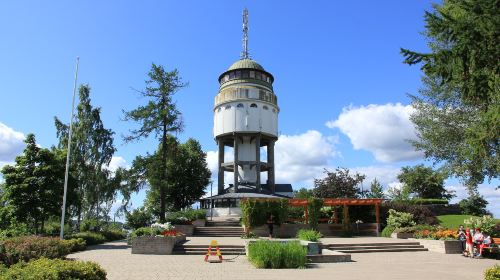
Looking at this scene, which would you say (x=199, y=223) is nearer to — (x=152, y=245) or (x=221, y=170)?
(x=152, y=245)

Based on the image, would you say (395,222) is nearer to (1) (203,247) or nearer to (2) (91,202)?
(1) (203,247)

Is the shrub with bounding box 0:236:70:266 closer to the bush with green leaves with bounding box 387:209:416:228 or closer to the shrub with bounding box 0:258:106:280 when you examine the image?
the shrub with bounding box 0:258:106:280

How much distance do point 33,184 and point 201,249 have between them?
423 inches

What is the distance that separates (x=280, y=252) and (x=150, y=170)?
75.8ft

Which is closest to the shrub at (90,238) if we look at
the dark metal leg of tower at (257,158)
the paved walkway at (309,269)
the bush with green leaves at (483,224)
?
the paved walkway at (309,269)

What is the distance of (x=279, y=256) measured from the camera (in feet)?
48.5

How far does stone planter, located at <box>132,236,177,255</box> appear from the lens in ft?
69.1

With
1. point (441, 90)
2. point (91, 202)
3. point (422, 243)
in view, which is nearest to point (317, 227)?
point (422, 243)

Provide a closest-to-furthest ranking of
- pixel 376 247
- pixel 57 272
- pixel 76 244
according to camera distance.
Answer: pixel 57 272 → pixel 76 244 → pixel 376 247

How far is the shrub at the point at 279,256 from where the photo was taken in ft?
48.5

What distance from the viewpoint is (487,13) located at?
855 cm

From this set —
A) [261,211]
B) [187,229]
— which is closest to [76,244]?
[187,229]

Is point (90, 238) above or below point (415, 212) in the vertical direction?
below

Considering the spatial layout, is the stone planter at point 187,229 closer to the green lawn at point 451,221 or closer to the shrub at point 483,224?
the shrub at point 483,224
